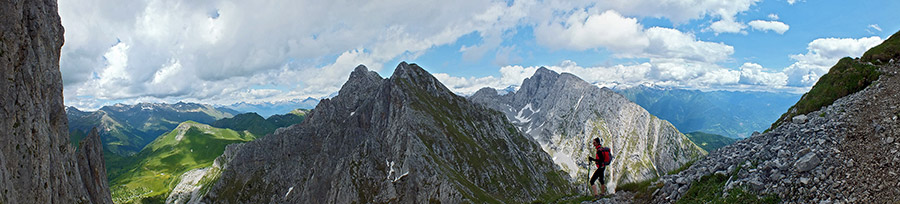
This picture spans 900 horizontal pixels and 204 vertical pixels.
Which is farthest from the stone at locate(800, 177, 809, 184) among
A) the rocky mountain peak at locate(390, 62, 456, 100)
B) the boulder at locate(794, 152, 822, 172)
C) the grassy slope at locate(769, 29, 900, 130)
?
the rocky mountain peak at locate(390, 62, 456, 100)

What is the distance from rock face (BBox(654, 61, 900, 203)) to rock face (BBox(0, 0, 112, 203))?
2253 inches

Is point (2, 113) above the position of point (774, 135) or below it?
above

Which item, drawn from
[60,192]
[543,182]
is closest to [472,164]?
[543,182]

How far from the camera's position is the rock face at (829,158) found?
11.2m

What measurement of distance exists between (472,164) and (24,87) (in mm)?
99369

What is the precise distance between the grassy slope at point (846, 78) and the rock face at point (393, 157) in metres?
58.4

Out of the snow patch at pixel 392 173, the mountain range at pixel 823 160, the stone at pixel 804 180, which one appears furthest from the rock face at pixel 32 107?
the stone at pixel 804 180

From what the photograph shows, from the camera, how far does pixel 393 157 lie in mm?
99625

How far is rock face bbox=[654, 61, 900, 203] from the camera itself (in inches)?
440

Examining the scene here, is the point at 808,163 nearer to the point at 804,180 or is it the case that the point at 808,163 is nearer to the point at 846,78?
the point at 804,180

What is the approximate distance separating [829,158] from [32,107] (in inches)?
2741

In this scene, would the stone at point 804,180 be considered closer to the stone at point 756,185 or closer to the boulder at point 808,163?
the boulder at point 808,163

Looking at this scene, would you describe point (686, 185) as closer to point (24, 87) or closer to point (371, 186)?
point (24, 87)

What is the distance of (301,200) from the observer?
370ft
